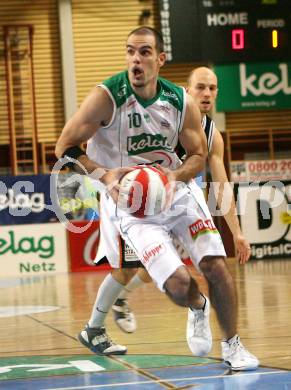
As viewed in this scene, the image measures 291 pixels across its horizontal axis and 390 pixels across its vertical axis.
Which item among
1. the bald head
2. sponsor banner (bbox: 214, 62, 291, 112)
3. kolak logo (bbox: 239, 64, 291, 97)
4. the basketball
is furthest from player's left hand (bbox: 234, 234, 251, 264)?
kolak logo (bbox: 239, 64, 291, 97)

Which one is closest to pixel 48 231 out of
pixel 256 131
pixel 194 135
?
pixel 256 131

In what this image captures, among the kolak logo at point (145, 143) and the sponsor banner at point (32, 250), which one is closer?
the kolak logo at point (145, 143)

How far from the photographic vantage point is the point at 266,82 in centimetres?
2089

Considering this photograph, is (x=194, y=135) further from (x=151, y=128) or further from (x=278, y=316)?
(x=278, y=316)

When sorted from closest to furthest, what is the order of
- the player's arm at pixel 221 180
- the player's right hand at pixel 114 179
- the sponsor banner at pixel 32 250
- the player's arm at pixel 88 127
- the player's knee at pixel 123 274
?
the player's right hand at pixel 114 179 < the player's arm at pixel 88 127 < the player's knee at pixel 123 274 < the player's arm at pixel 221 180 < the sponsor banner at pixel 32 250

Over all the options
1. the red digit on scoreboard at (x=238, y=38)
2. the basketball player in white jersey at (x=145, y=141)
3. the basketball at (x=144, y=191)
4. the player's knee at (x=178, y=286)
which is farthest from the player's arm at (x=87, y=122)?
the red digit on scoreboard at (x=238, y=38)

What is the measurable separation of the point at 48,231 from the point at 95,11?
7061mm

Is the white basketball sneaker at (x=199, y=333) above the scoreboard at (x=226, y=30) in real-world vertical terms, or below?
below

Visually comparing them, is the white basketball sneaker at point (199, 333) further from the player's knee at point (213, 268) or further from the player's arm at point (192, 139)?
the player's arm at point (192, 139)

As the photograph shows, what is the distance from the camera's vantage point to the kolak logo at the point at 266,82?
2077 centimetres

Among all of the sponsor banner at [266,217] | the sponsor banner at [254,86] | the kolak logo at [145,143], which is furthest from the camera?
the sponsor banner at [254,86]

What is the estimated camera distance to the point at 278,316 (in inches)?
331

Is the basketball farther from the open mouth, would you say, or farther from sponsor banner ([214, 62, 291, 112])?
sponsor banner ([214, 62, 291, 112])

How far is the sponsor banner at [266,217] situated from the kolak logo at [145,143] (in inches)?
423
